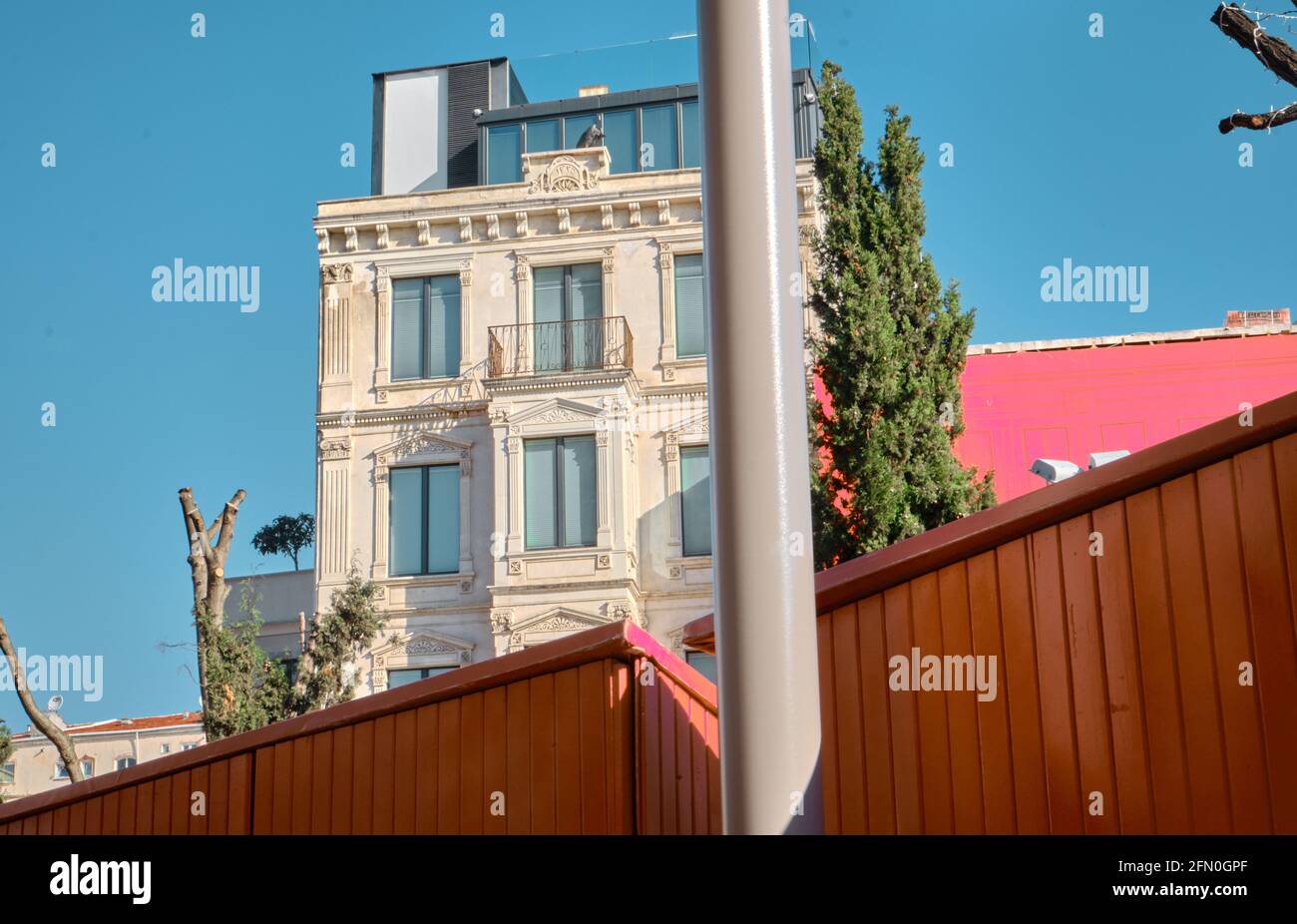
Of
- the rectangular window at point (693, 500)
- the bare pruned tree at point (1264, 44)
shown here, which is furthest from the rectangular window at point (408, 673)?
the bare pruned tree at point (1264, 44)

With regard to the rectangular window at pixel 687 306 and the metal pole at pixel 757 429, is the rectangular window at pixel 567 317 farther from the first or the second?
the metal pole at pixel 757 429

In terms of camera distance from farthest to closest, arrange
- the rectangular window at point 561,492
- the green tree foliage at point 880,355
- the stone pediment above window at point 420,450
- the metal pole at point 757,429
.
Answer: the stone pediment above window at point 420,450, the rectangular window at point 561,492, the green tree foliage at point 880,355, the metal pole at point 757,429

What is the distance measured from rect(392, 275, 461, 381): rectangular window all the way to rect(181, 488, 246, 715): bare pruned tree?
185 inches

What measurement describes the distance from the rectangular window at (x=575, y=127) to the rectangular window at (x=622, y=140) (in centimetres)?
30

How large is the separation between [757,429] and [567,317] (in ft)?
70.9

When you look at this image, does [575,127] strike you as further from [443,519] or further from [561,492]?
[443,519]

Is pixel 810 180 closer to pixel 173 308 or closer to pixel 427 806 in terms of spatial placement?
pixel 173 308

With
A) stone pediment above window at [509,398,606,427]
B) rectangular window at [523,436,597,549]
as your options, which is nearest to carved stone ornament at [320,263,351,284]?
stone pediment above window at [509,398,606,427]

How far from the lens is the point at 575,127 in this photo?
27.0 metres

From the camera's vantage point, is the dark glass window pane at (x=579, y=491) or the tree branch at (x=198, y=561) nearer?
the tree branch at (x=198, y=561)

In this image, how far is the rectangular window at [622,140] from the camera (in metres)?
26.4

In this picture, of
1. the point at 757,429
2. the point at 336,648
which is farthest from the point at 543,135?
the point at 757,429

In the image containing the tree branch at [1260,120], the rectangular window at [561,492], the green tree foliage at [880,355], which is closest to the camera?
the tree branch at [1260,120]

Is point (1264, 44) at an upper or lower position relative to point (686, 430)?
lower
